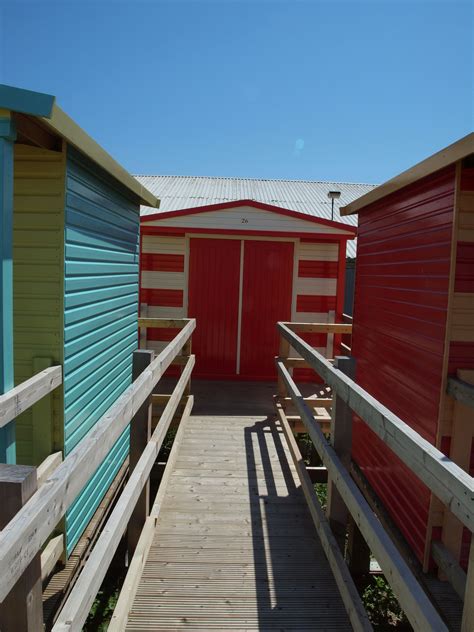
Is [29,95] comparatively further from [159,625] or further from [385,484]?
[385,484]

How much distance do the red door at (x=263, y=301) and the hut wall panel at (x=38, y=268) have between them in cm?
470

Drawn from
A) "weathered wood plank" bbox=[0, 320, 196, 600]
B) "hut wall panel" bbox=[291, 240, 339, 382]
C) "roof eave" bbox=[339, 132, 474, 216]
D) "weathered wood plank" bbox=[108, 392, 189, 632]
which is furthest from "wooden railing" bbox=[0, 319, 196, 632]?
"hut wall panel" bbox=[291, 240, 339, 382]

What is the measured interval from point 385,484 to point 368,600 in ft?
3.01

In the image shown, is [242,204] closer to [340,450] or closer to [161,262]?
[161,262]

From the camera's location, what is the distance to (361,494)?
222cm

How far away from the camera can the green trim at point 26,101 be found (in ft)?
7.88

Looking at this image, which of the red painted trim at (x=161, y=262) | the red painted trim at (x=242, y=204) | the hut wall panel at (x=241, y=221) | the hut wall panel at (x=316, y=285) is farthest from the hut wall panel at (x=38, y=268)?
the hut wall panel at (x=316, y=285)

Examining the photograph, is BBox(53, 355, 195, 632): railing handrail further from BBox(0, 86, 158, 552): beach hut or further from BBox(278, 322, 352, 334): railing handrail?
BBox(278, 322, 352, 334): railing handrail

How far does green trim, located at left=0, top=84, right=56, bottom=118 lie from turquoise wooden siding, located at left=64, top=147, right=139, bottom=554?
2.43 ft

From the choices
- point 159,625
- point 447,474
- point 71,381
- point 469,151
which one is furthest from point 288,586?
point 469,151

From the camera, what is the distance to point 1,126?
2.49m

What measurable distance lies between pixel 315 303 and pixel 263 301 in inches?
33.3

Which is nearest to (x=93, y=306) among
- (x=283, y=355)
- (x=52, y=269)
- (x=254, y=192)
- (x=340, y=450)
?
(x=52, y=269)

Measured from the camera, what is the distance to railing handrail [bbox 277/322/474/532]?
1.38 m
